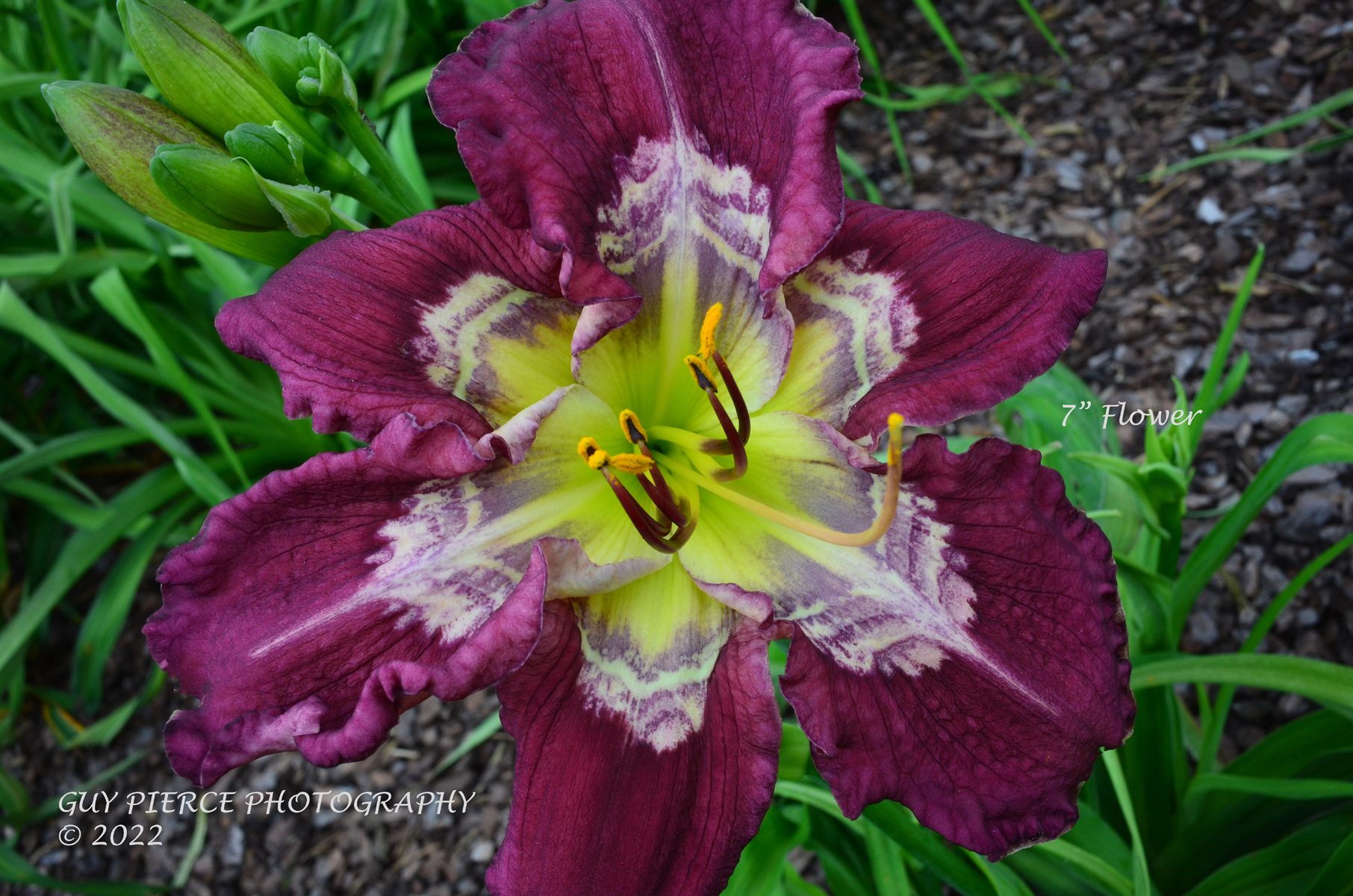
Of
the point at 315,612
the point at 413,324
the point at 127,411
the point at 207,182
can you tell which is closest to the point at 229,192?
the point at 207,182

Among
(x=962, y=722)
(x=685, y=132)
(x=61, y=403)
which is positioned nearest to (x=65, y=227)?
(x=61, y=403)

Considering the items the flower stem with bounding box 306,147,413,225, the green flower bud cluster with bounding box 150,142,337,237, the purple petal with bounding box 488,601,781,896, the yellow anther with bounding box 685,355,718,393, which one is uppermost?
the green flower bud cluster with bounding box 150,142,337,237

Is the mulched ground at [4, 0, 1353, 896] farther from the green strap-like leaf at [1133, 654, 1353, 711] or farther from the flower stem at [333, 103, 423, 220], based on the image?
the flower stem at [333, 103, 423, 220]

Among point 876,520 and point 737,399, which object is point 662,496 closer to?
point 737,399

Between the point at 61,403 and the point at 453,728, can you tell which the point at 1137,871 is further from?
the point at 61,403

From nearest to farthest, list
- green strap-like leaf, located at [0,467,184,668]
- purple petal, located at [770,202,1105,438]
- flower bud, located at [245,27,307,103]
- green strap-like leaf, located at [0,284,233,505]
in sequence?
purple petal, located at [770,202,1105,438] < flower bud, located at [245,27,307,103] < green strap-like leaf, located at [0,284,233,505] < green strap-like leaf, located at [0,467,184,668]

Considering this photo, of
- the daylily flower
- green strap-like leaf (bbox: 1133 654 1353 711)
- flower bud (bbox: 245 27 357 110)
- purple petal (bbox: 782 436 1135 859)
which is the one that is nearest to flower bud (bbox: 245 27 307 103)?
flower bud (bbox: 245 27 357 110)

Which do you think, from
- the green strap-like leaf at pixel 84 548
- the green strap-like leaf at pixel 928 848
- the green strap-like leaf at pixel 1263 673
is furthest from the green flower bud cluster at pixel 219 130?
the green strap-like leaf at pixel 84 548
